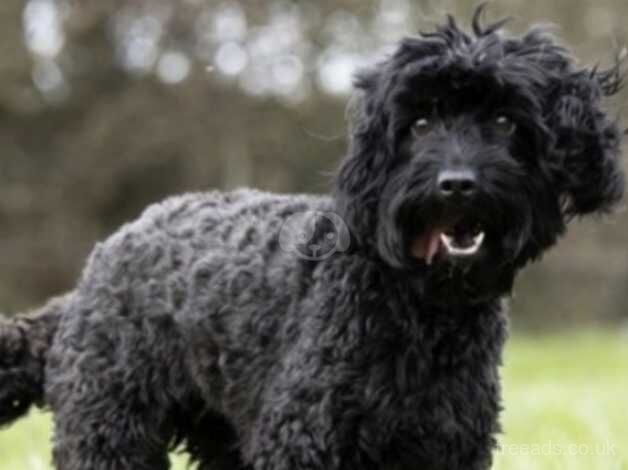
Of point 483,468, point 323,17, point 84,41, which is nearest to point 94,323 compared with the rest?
point 483,468

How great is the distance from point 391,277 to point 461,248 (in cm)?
40

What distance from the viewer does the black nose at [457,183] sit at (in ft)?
15.9

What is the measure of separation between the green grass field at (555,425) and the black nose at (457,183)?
1634 mm

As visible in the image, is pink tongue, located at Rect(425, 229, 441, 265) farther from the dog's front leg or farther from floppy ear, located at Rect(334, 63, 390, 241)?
the dog's front leg

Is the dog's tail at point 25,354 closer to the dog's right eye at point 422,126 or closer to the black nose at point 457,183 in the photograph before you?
the dog's right eye at point 422,126

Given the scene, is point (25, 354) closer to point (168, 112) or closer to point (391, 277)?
point (391, 277)

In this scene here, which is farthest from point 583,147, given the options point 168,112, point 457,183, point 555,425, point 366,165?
point 168,112

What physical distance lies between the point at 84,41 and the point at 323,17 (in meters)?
7.26

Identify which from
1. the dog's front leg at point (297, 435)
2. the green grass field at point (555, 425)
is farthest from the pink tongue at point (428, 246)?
the green grass field at point (555, 425)

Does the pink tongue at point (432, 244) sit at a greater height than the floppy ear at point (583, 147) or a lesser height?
lesser

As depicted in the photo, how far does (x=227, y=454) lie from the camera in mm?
6441

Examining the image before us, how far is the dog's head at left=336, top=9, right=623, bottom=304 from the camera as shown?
498 centimetres

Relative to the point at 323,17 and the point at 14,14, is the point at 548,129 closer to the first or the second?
the point at 323,17

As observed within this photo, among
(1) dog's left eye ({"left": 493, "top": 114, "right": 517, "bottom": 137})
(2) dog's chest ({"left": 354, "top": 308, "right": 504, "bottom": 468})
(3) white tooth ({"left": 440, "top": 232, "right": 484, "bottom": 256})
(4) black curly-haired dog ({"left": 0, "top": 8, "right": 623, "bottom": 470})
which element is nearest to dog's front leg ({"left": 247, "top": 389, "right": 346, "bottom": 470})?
(4) black curly-haired dog ({"left": 0, "top": 8, "right": 623, "bottom": 470})
